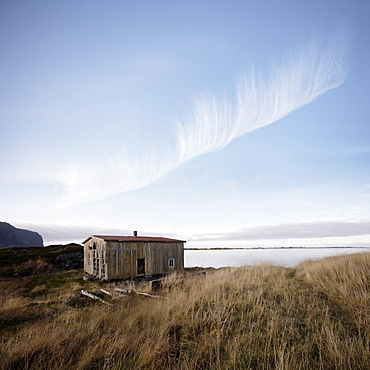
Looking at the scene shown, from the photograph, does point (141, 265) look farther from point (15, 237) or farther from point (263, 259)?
point (15, 237)

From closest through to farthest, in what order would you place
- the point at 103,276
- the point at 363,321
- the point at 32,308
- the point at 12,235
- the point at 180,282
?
the point at 363,321, the point at 32,308, the point at 180,282, the point at 103,276, the point at 12,235

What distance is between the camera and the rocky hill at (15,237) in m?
87.8

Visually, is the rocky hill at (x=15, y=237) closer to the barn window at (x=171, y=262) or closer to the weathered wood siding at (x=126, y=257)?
the weathered wood siding at (x=126, y=257)

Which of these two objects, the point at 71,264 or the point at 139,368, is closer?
the point at 139,368

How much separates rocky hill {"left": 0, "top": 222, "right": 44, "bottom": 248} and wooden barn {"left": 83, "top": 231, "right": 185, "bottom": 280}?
281ft

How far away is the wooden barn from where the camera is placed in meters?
17.2

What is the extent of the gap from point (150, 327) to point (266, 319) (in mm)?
2878

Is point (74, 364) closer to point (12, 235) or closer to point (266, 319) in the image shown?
point (266, 319)

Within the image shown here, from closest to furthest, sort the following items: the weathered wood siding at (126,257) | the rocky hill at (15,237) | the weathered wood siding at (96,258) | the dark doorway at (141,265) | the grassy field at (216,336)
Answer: the grassy field at (216,336)
the weathered wood siding at (126,257)
the weathered wood siding at (96,258)
the dark doorway at (141,265)
the rocky hill at (15,237)

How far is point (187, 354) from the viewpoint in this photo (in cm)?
418

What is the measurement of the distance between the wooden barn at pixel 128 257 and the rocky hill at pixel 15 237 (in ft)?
281

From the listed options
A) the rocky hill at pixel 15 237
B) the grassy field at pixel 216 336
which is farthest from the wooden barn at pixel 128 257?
the rocky hill at pixel 15 237

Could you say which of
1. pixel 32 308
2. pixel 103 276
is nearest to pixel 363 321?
pixel 32 308

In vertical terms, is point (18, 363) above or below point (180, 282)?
above
